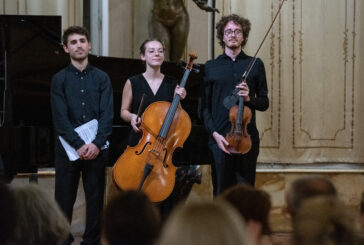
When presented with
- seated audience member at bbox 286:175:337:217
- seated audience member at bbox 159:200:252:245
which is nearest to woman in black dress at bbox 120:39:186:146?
seated audience member at bbox 286:175:337:217

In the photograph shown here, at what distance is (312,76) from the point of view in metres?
6.74

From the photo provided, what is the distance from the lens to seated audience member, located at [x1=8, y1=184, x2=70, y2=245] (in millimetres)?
1755

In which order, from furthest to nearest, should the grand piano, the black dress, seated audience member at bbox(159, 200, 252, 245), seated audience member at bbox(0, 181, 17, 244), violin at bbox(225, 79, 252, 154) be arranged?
1. the grand piano
2. the black dress
3. violin at bbox(225, 79, 252, 154)
4. seated audience member at bbox(0, 181, 17, 244)
5. seated audience member at bbox(159, 200, 252, 245)

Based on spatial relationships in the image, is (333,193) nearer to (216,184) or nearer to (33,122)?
(216,184)

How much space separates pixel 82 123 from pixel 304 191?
196 cm

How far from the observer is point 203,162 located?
470 cm

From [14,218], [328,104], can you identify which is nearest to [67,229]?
[14,218]

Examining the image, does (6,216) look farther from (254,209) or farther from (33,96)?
(33,96)

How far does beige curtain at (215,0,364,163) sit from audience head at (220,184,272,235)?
188 inches

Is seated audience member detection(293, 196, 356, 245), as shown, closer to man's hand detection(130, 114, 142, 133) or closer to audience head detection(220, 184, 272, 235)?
audience head detection(220, 184, 272, 235)

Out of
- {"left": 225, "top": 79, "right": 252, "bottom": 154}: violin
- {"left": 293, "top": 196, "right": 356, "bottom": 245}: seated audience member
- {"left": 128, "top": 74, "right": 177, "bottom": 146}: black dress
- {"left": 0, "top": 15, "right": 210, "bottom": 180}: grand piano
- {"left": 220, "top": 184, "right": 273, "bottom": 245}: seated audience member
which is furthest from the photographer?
{"left": 0, "top": 15, "right": 210, "bottom": 180}: grand piano

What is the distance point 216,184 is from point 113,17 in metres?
3.77

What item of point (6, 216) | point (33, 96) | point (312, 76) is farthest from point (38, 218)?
Answer: point (312, 76)

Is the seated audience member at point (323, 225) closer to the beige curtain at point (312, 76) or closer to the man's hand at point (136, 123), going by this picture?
the man's hand at point (136, 123)
